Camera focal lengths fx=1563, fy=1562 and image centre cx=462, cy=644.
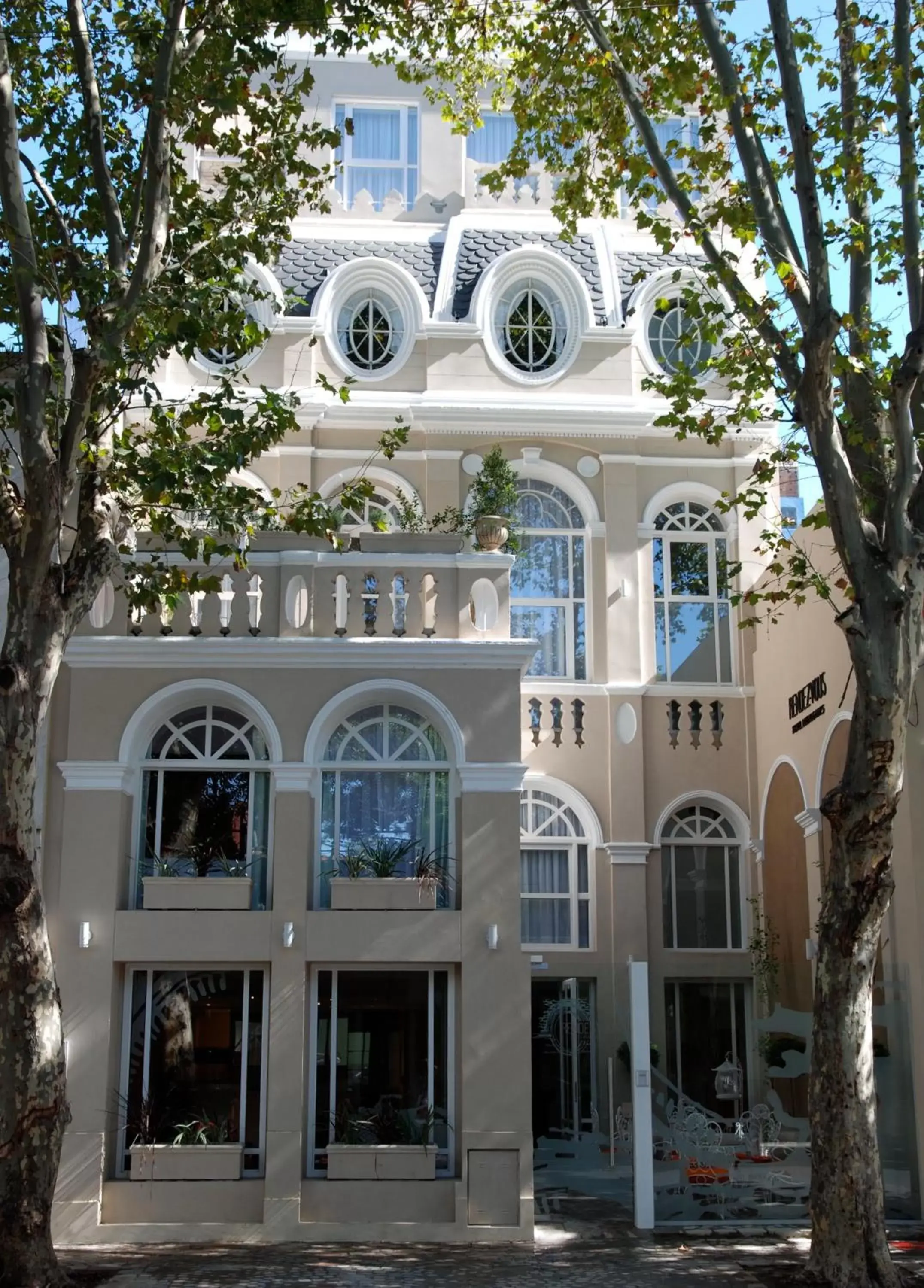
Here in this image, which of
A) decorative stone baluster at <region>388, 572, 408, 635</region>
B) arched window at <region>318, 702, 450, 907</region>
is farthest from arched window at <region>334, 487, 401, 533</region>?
arched window at <region>318, 702, 450, 907</region>

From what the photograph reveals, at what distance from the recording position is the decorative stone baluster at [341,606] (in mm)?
14875

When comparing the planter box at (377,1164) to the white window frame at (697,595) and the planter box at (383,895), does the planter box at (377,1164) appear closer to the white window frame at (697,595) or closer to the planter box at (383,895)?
the planter box at (383,895)

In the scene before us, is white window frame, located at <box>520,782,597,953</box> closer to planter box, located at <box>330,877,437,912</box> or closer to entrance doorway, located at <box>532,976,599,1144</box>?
entrance doorway, located at <box>532,976,599,1144</box>

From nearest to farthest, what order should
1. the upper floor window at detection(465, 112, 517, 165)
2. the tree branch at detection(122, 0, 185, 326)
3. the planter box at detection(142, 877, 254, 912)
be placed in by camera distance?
the tree branch at detection(122, 0, 185, 326) → the planter box at detection(142, 877, 254, 912) → the upper floor window at detection(465, 112, 517, 165)

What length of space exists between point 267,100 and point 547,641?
27.8 feet

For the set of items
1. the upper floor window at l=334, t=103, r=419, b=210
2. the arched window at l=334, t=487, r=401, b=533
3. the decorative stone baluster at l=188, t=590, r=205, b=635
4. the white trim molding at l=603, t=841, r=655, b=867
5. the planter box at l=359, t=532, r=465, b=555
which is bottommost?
the white trim molding at l=603, t=841, r=655, b=867

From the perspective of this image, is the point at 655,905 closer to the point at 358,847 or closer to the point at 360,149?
the point at 358,847

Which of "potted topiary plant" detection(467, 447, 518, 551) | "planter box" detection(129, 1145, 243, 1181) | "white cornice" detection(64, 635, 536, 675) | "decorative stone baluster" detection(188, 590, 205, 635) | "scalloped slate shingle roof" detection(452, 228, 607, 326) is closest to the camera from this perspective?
"planter box" detection(129, 1145, 243, 1181)

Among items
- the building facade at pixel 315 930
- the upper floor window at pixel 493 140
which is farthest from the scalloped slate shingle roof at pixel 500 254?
the building facade at pixel 315 930

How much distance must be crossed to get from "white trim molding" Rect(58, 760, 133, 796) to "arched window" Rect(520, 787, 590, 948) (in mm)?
6465

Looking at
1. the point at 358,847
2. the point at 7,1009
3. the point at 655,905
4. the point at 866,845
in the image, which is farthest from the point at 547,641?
the point at 7,1009

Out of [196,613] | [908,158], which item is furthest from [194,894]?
[908,158]

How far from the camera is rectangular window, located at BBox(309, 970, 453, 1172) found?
14.0 metres

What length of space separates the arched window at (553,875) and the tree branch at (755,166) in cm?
914
